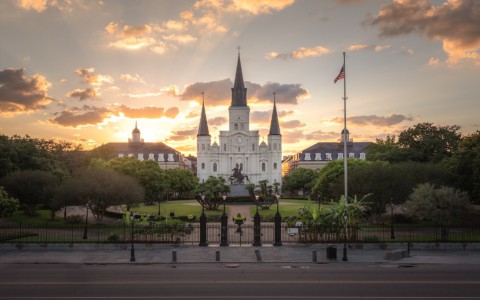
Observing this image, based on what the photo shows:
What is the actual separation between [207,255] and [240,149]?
109309mm

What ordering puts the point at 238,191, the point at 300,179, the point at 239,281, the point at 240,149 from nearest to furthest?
Answer: the point at 239,281
the point at 238,191
the point at 300,179
the point at 240,149

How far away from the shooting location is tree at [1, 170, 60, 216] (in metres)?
45.0

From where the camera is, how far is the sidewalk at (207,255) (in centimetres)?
2355

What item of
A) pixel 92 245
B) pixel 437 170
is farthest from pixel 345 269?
pixel 437 170

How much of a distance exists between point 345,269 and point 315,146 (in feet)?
427

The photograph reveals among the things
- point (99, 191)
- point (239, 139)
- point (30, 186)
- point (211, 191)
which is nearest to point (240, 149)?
point (239, 139)

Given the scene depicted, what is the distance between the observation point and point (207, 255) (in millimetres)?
25156

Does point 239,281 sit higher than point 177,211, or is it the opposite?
point 239,281

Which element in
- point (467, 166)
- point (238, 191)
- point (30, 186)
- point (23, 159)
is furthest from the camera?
point (238, 191)

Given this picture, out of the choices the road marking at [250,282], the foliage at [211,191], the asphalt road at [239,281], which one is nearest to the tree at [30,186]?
the foliage at [211,191]

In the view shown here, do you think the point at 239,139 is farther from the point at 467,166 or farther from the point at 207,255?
the point at 207,255

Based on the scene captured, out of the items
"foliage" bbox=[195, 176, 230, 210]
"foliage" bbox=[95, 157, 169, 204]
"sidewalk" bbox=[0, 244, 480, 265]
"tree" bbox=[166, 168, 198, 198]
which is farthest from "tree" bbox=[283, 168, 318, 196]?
"sidewalk" bbox=[0, 244, 480, 265]

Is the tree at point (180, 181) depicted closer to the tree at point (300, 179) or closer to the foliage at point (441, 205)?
the tree at point (300, 179)

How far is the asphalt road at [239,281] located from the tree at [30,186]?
79.2ft
